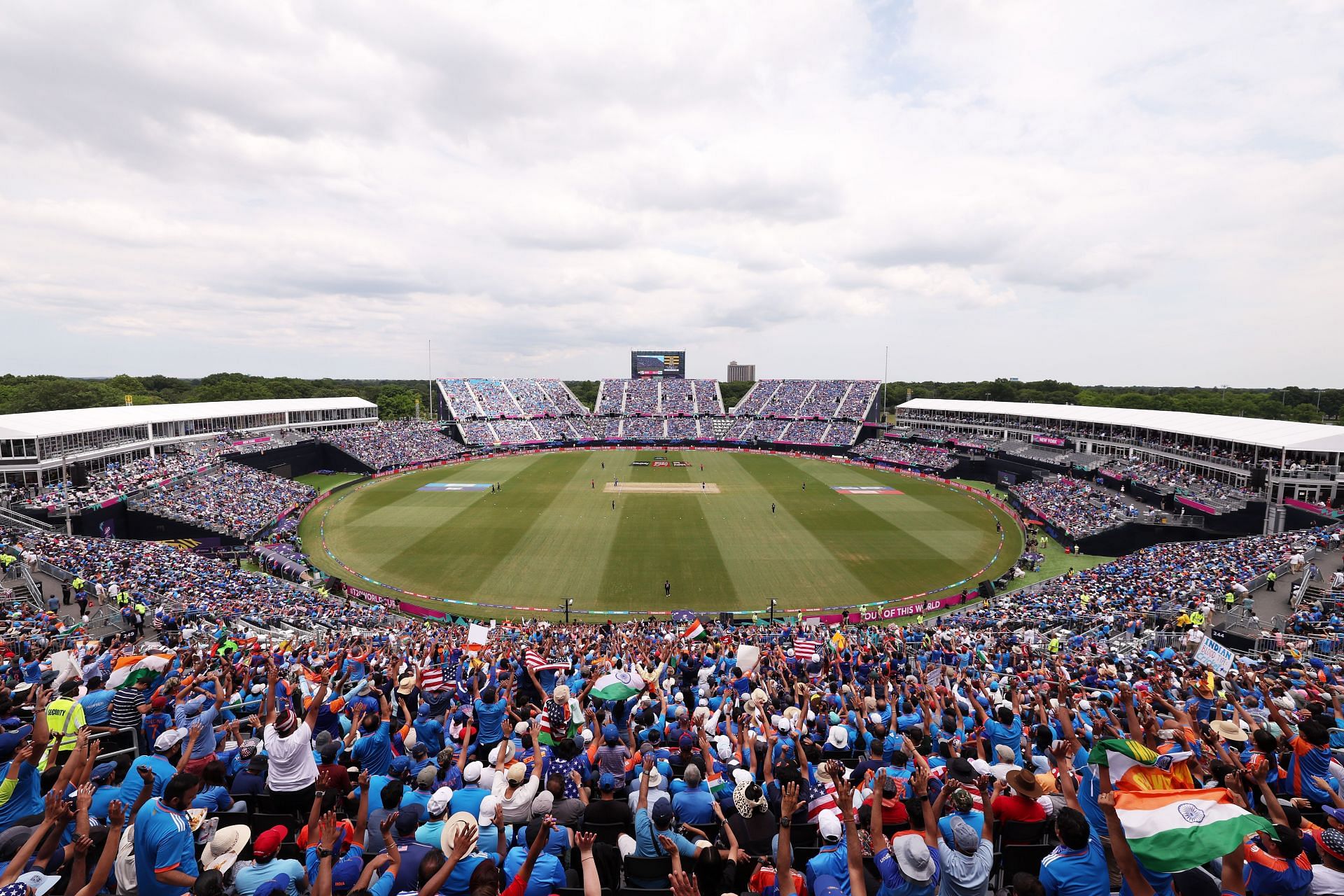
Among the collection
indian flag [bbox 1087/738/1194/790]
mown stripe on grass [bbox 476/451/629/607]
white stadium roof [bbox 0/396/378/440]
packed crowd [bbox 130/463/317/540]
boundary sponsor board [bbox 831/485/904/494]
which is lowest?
mown stripe on grass [bbox 476/451/629/607]

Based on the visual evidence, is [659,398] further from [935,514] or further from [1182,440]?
[1182,440]

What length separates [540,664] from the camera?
36.1 feet

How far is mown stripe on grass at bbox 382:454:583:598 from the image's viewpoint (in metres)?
30.3

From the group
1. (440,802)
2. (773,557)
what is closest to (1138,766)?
(440,802)

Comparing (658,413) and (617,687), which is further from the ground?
(658,413)

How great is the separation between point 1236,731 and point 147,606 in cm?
2641

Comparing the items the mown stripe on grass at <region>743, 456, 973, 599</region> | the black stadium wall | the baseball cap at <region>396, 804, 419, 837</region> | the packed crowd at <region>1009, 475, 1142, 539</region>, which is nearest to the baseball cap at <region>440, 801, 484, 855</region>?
the baseball cap at <region>396, 804, 419, 837</region>

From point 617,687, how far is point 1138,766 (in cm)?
629

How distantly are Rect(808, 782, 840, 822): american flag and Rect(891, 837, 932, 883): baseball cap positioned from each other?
114cm

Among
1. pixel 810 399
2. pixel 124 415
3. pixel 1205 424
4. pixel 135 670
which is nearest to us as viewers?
pixel 135 670

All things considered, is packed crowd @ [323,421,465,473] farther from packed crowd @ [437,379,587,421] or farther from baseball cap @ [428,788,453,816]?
baseball cap @ [428,788,453,816]

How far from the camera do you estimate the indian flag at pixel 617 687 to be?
886 centimetres

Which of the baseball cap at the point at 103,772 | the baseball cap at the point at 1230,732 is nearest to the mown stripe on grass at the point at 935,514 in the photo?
the baseball cap at the point at 1230,732

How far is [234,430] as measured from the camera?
189 feet
